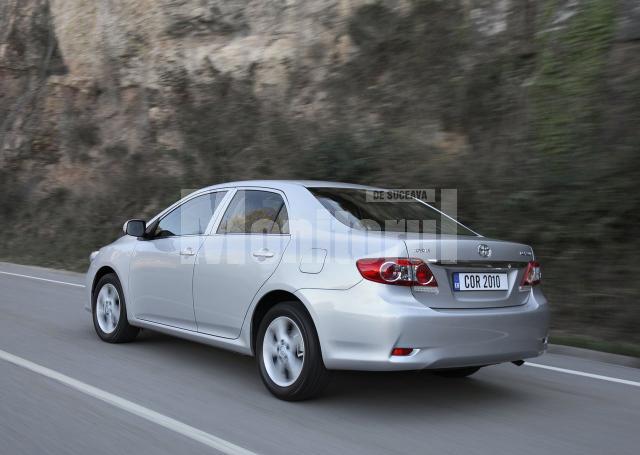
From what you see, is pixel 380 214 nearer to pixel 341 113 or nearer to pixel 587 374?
pixel 587 374

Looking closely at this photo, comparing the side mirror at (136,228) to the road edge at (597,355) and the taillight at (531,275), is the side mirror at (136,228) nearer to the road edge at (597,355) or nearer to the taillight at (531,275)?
the taillight at (531,275)

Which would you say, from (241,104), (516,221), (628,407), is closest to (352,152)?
(516,221)

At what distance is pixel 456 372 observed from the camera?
230 inches

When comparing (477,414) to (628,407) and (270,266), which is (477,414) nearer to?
(628,407)

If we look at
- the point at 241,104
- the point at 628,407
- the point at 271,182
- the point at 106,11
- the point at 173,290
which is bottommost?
the point at 628,407

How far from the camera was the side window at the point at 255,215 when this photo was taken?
5.50 m

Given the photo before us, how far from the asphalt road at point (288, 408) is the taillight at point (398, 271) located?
90 centimetres

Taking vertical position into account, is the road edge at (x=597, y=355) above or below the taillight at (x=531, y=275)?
below

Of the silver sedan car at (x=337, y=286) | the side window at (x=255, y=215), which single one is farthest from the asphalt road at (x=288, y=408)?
the side window at (x=255, y=215)

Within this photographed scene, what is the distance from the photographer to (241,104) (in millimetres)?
18062

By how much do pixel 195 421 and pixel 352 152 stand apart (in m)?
9.30

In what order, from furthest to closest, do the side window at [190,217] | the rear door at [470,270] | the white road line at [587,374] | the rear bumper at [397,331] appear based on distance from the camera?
the side window at [190,217] < the white road line at [587,374] < the rear door at [470,270] < the rear bumper at [397,331]

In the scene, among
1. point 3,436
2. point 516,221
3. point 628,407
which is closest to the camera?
point 3,436

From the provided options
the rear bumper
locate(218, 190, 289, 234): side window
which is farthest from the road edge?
locate(218, 190, 289, 234): side window
